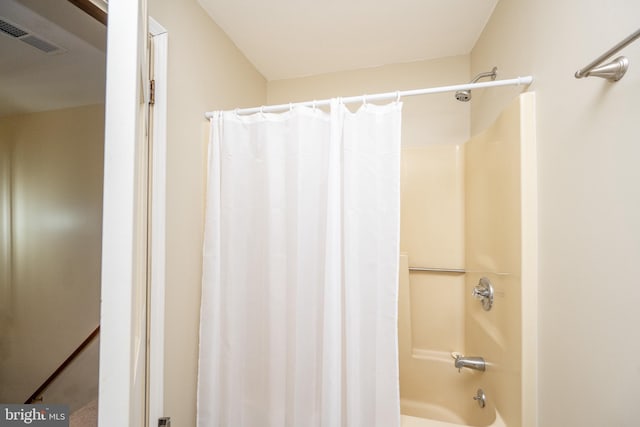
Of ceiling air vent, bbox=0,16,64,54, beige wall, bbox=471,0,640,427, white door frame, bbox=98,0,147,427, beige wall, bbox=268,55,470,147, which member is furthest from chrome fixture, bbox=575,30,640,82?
ceiling air vent, bbox=0,16,64,54

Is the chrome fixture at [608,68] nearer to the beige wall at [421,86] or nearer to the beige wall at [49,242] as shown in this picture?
the beige wall at [421,86]

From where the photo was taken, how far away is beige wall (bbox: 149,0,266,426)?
1.12m

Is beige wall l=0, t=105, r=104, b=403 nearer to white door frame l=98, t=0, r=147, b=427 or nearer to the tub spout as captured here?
white door frame l=98, t=0, r=147, b=427

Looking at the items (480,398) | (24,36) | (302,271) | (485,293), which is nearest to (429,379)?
(480,398)

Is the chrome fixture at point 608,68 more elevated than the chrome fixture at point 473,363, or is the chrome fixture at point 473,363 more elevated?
the chrome fixture at point 608,68

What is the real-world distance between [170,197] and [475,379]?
73.8 inches

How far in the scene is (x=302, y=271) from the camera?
1136 mm

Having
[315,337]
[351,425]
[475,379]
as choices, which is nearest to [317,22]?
[315,337]

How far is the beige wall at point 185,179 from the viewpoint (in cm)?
112

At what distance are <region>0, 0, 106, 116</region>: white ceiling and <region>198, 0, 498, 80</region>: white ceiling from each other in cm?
60

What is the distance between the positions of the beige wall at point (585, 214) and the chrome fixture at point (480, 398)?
1.43 feet

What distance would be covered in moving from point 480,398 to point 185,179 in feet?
6.10

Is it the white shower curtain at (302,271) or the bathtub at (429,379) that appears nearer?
the white shower curtain at (302,271)

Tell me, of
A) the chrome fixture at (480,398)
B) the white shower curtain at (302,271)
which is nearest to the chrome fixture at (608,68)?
the white shower curtain at (302,271)
